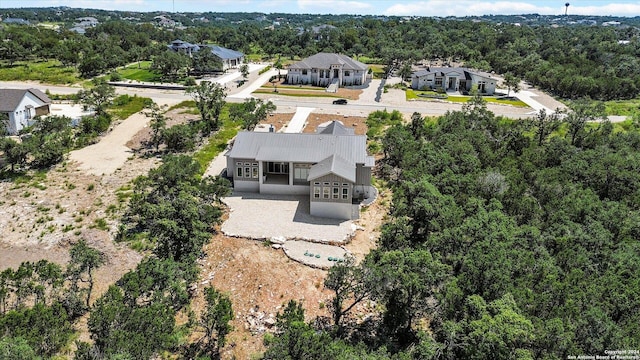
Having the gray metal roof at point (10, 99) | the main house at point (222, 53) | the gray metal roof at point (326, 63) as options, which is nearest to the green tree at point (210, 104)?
the gray metal roof at point (10, 99)

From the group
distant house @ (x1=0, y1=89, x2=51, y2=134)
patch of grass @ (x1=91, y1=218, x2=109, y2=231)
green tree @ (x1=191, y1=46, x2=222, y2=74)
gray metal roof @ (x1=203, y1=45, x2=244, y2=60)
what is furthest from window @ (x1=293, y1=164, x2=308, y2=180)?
gray metal roof @ (x1=203, y1=45, x2=244, y2=60)

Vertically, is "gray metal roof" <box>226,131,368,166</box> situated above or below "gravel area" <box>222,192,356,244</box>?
above

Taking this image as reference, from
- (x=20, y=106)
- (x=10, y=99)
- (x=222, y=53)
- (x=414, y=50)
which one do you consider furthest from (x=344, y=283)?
(x=414, y=50)

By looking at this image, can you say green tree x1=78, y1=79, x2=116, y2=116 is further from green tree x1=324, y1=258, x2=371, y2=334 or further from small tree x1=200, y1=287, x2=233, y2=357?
green tree x1=324, y1=258, x2=371, y2=334

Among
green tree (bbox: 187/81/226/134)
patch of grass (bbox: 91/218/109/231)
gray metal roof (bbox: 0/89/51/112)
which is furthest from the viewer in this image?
green tree (bbox: 187/81/226/134)

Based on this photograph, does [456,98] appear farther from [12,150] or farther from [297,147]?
[12,150]

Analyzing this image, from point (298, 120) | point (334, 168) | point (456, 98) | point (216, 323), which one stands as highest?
point (456, 98)
